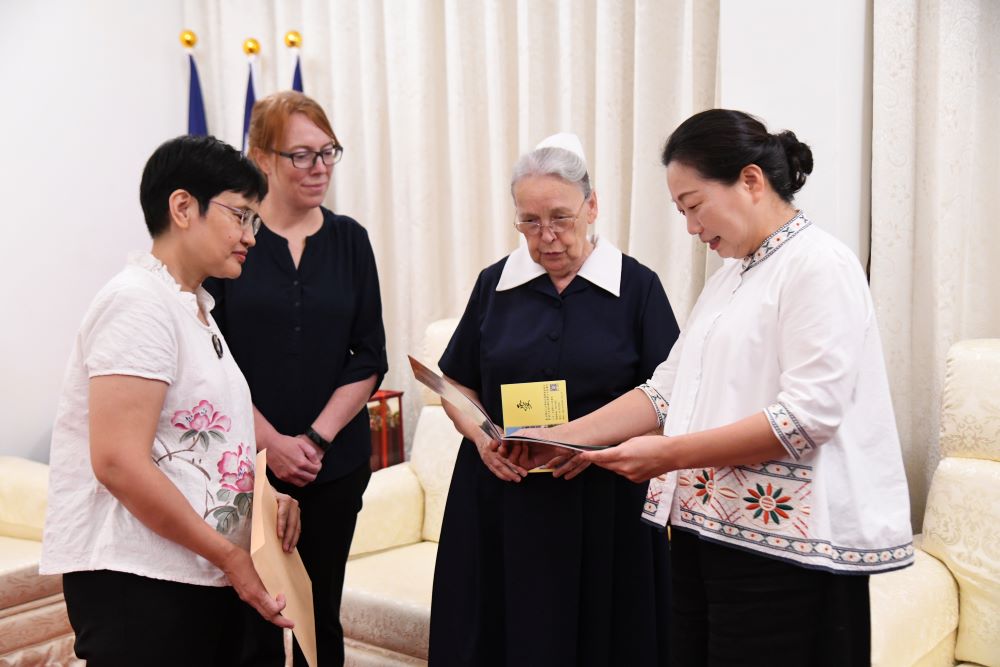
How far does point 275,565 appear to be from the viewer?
1.51 m

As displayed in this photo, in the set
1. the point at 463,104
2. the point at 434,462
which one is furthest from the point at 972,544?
the point at 463,104

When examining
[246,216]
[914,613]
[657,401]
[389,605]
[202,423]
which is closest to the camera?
[202,423]

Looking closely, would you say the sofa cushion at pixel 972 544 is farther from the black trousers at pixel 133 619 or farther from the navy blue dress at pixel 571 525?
the black trousers at pixel 133 619

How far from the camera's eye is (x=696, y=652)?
154 centimetres

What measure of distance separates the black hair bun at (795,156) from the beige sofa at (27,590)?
265 centimetres

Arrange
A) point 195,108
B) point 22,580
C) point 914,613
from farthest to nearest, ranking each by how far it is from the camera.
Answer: point 195,108 → point 22,580 → point 914,613

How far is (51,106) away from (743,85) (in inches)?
115

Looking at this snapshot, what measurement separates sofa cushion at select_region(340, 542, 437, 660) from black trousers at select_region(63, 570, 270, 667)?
117cm

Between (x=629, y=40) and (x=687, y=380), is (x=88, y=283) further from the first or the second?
(x=687, y=380)

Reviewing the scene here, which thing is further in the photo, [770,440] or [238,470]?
[238,470]

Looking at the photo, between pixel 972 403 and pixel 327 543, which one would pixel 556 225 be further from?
pixel 972 403

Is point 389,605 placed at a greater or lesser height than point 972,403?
lesser

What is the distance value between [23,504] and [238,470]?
2.17 meters

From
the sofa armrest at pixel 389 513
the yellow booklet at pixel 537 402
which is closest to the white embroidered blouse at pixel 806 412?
the yellow booklet at pixel 537 402
